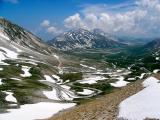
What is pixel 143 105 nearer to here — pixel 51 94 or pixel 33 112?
pixel 33 112

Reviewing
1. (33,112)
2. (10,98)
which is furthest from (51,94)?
(33,112)

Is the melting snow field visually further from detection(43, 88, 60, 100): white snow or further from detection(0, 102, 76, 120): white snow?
detection(43, 88, 60, 100): white snow

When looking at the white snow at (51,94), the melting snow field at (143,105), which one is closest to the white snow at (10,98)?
the white snow at (51,94)

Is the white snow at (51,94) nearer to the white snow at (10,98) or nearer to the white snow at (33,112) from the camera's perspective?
the white snow at (10,98)

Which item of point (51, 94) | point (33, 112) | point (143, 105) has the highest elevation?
point (51, 94)

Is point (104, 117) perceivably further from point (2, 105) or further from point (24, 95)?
point (24, 95)

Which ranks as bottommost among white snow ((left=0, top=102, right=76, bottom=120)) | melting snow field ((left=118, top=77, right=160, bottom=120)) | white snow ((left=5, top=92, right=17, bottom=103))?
melting snow field ((left=118, top=77, right=160, bottom=120))

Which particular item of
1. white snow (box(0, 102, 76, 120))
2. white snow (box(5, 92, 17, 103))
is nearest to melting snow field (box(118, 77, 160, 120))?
white snow (box(0, 102, 76, 120))

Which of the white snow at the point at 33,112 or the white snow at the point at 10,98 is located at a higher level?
the white snow at the point at 10,98

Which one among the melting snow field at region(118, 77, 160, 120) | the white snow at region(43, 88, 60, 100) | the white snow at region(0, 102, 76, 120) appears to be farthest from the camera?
the white snow at region(43, 88, 60, 100)
